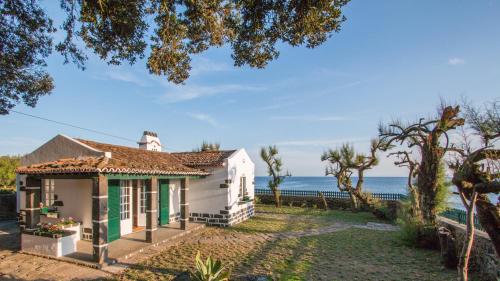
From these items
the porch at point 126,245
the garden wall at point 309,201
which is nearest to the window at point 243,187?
the porch at point 126,245

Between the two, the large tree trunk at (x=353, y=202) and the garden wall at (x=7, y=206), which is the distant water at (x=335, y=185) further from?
the garden wall at (x=7, y=206)

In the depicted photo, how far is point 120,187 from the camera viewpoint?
1089 cm

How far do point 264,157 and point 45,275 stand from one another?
50.6 ft

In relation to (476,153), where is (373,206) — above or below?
below

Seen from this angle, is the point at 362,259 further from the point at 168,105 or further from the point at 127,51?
the point at 168,105

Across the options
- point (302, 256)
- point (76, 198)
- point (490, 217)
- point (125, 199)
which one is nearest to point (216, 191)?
point (125, 199)

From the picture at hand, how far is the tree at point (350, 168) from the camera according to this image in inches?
699

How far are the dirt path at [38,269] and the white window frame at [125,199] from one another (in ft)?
10.4

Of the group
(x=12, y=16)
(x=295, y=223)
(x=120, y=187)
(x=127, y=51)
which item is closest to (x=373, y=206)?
(x=295, y=223)

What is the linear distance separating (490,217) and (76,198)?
1220 cm

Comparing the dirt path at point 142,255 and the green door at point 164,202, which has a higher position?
the green door at point 164,202

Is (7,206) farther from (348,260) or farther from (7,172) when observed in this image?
(348,260)

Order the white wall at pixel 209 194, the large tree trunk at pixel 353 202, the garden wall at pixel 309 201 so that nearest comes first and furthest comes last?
the white wall at pixel 209 194
the large tree trunk at pixel 353 202
the garden wall at pixel 309 201

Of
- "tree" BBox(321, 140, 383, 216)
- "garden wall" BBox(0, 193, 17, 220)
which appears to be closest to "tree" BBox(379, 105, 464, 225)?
"tree" BBox(321, 140, 383, 216)
